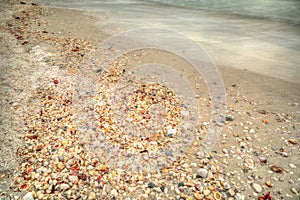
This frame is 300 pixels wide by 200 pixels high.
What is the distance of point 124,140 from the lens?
12.5 feet

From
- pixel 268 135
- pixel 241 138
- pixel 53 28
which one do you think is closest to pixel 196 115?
pixel 241 138

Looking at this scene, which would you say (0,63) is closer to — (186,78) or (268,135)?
(186,78)

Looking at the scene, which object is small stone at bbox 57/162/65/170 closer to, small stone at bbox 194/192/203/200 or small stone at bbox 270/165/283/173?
small stone at bbox 194/192/203/200

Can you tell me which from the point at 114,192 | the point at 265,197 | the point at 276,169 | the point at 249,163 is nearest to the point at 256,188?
the point at 265,197

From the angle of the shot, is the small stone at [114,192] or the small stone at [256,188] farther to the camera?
the small stone at [256,188]

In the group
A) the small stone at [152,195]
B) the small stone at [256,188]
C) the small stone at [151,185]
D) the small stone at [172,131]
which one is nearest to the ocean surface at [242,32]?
the small stone at [172,131]

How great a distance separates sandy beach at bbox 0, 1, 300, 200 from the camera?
3.07 m

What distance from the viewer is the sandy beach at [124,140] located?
3066 mm

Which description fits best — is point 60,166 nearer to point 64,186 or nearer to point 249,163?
point 64,186

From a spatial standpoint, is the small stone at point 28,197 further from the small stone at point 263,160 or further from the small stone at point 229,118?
the small stone at point 229,118

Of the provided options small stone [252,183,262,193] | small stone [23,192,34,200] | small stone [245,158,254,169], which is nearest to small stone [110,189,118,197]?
small stone [23,192,34,200]

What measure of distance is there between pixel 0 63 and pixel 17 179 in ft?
13.7

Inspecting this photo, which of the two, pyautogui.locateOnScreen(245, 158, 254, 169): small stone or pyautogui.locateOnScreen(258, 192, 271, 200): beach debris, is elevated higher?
pyautogui.locateOnScreen(245, 158, 254, 169): small stone

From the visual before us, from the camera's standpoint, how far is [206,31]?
1112 centimetres
